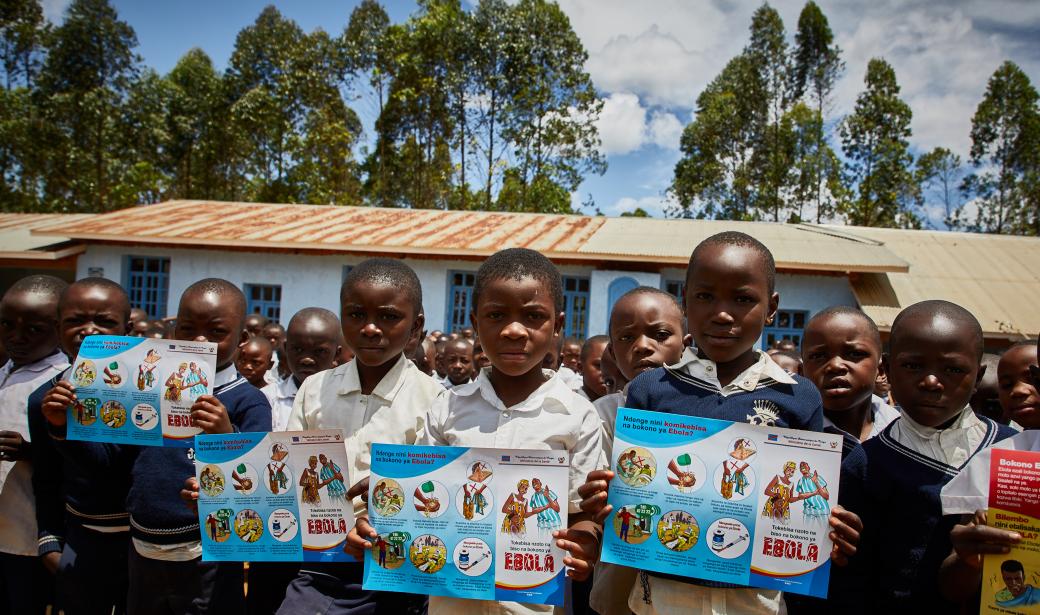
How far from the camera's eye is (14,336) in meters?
3.39

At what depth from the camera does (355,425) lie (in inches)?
101

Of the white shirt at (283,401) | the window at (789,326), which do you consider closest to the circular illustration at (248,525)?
the white shirt at (283,401)

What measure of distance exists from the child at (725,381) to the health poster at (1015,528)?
511 millimetres

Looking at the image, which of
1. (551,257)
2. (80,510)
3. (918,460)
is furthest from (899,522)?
(551,257)

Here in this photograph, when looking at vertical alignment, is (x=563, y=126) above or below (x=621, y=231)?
above

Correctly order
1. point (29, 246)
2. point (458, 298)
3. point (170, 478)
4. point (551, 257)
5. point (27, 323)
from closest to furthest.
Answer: point (170, 478), point (27, 323), point (551, 257), point (458, 298), point (29, 246)

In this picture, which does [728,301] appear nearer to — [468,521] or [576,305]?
[468,521]

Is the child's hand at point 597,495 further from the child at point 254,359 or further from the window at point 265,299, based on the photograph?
the window at point 265,299

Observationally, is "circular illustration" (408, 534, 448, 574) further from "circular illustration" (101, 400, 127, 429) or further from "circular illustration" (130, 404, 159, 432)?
"circular illustration" (101, 400, 127, 429)

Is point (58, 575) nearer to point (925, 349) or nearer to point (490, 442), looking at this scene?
point (490, 442)

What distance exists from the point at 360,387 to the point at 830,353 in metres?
2.09

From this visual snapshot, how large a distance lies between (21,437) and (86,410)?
2.54ft

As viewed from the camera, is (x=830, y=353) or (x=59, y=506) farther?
(x=59, y=506)

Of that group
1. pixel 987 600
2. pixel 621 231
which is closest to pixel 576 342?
pixel 987 600
